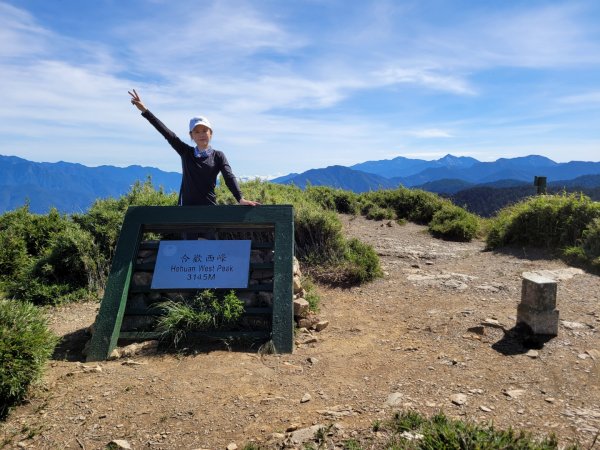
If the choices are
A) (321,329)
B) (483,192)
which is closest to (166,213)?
(321,329)

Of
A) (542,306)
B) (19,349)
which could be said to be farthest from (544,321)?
(19,349)

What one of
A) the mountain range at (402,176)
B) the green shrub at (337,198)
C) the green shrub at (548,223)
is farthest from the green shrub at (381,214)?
the mountain range at (402,176)

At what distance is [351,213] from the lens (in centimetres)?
1561

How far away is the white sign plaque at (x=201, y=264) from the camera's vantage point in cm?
524

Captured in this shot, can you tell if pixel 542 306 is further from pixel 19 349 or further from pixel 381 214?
pixel 381 214

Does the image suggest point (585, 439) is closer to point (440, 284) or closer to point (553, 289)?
point (553, 289)

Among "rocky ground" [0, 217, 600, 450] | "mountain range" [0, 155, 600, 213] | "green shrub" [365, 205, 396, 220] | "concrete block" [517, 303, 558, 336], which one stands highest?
"mountain range" [0, 155, 600, 213]

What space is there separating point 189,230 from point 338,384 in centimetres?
302

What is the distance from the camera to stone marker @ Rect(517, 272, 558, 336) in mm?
4750

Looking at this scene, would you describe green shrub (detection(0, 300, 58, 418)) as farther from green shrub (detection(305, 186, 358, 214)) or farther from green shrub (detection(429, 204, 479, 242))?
green shrub (detection(305, 186, 358, 214))

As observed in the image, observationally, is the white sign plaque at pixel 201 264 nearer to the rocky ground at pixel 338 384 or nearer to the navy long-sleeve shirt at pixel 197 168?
the navy long-sleeve shirt at pixel 197 168

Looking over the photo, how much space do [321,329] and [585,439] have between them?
124 inches

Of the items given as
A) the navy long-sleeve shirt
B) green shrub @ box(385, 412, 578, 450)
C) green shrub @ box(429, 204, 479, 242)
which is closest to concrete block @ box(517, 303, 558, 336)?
green shrub @ box(385, 412, 578, 450)

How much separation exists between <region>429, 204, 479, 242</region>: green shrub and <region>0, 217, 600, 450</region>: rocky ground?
5.59 meters
